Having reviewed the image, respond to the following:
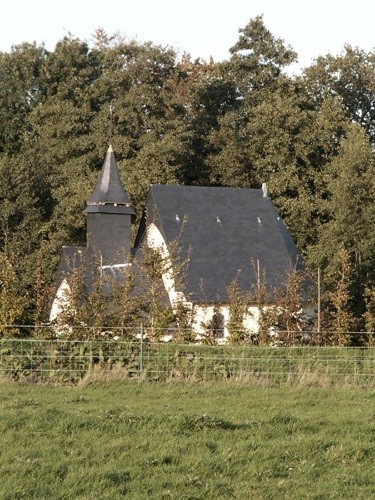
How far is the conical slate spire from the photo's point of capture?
4103 centimetres

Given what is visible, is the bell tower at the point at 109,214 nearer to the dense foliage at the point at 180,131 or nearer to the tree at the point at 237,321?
the dense foliage at the point at 180,131

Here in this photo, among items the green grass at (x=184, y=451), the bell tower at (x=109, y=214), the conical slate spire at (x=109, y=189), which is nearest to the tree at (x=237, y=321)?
the green grass at (x=184, y=451)

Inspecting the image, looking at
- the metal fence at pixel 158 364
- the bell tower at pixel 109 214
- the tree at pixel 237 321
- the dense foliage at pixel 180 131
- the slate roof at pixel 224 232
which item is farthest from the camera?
the dense foliage at pixel 180 131

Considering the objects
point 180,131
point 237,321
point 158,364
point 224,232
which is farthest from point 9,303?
point 180,131

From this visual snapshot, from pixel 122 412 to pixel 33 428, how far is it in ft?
4.97

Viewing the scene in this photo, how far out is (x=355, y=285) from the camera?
37.4m

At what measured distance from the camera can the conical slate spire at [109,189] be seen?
41031mm

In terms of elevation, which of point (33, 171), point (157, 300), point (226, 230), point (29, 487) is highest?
point (33, 171)

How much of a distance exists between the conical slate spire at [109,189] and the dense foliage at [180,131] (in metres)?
3.39

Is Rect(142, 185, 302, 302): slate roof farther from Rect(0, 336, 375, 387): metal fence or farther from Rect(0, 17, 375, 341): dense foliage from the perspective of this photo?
Rect(0, 336, 375, 387): metal fence

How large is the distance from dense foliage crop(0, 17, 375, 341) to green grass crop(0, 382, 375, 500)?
1063 inches

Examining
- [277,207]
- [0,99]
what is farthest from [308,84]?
[0,99]

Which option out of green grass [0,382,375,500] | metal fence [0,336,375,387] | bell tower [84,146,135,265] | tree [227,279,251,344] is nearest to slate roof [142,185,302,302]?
bell tower [84,146,135,265]

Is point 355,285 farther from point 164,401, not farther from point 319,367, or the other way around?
point 164,401
